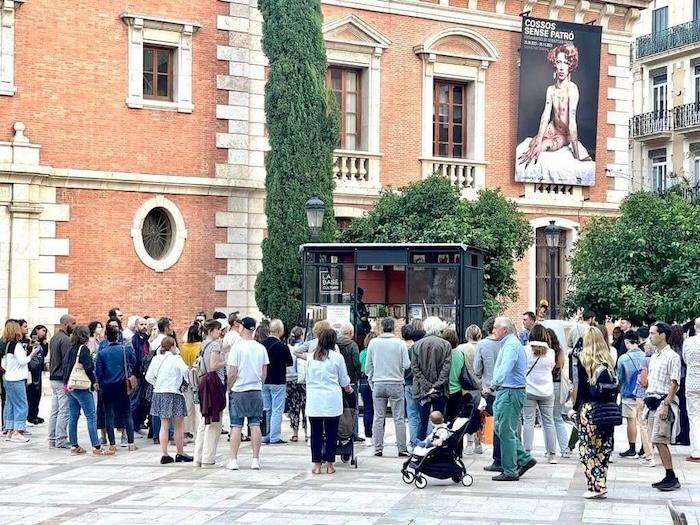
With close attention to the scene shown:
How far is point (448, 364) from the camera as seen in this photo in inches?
634

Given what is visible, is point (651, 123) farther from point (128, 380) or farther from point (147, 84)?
point (128, 380)

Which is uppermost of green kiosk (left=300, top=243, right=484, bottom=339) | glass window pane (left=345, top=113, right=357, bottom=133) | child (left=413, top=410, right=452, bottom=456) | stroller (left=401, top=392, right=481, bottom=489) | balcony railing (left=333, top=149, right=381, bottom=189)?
glass window pane (left=345, top=113, right=357, bottom=133)

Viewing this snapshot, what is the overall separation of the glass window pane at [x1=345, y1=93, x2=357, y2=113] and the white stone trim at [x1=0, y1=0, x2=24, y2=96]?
765cm

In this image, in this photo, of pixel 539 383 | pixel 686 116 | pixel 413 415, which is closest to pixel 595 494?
pixel 539 383

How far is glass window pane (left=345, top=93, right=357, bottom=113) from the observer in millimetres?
29031

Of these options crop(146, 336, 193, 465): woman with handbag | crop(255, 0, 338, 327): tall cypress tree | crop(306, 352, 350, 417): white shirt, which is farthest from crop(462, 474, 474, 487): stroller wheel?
crop(255, 0, 338, 327): tall cypress tree

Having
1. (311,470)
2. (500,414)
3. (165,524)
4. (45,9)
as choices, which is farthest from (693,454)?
(45,9)

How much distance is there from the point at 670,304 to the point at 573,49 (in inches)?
345

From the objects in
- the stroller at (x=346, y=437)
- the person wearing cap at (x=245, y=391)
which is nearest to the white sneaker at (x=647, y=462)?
the stroller at (x=346, y=437)

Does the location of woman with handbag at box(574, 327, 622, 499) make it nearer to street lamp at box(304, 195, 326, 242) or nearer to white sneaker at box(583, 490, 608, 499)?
white sneaker at box(583, 490, 608, 499)

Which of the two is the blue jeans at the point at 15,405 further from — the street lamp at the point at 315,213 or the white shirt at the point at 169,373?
the street lamp at the point at 315,213

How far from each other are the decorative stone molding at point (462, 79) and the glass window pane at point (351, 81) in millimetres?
1518

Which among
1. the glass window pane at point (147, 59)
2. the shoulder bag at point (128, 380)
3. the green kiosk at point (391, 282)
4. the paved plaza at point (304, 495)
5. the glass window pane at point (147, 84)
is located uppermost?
the glass window pane at point (147, 59)

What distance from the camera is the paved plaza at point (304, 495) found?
40.7 feet
